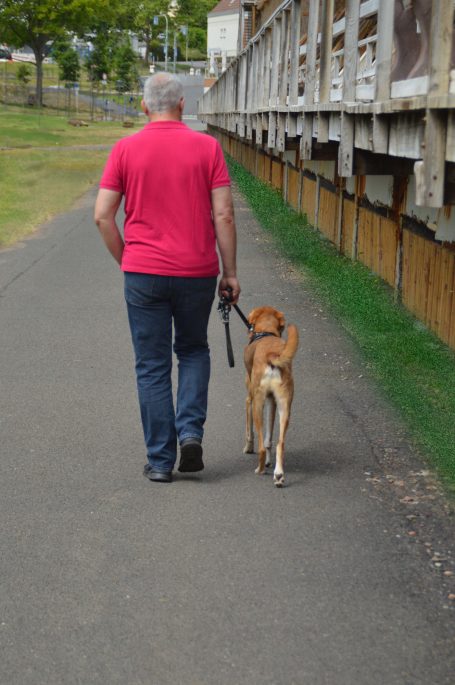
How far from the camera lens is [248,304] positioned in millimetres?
12406

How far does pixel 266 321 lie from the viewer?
6652 mm

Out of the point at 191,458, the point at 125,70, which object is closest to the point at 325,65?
the point at 191,458

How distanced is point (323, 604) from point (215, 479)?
70.9 inches

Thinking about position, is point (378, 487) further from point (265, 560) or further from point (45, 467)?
point (45, 467)

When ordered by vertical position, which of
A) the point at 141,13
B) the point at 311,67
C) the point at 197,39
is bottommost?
the point at 311,67

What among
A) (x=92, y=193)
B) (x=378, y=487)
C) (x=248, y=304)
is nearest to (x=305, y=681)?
(x=378, y=487)

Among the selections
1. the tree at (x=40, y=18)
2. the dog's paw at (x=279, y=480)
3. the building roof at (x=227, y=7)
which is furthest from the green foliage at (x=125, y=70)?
the dog's paw at (x=279, y=480)

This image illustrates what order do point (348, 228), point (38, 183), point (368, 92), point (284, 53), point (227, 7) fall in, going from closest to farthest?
point (368, 92), point (348, 228), point (284, 53), point (38, 183), point (227, 7)

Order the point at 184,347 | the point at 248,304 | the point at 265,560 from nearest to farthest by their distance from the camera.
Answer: the point at 265,560
the point at 184,347
the point at 248,304

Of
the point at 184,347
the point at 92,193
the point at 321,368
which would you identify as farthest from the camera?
the point at 92,193

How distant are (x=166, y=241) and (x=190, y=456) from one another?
3.72ft

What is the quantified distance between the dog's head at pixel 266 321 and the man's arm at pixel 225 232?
0.40 meters

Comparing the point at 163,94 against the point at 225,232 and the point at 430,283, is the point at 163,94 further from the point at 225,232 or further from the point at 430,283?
the point at 430,283

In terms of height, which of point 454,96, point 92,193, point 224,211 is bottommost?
point 92,193
